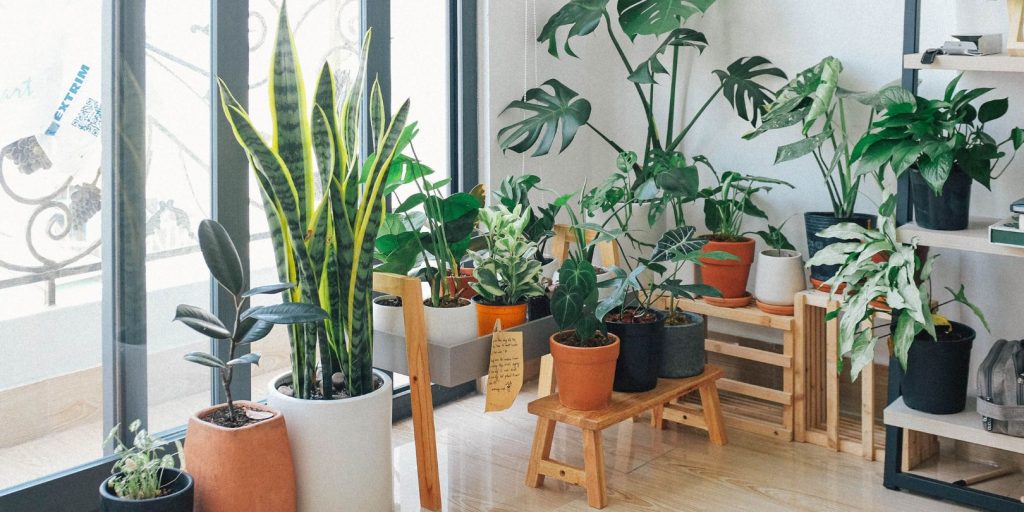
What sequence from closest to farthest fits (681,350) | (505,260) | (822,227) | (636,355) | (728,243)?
(505,260) → (636,355) → (681,350) → (822,227) → (728,243)

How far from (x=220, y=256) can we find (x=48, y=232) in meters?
0.45

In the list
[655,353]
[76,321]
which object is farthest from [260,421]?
[655,353]

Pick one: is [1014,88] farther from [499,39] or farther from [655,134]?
[499,39]

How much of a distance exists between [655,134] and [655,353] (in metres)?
0.83

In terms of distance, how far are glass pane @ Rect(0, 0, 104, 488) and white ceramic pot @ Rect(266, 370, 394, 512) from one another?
48 centimetres

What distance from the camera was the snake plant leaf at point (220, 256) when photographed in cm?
213

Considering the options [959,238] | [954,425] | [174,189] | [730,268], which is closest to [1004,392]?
[954,425]

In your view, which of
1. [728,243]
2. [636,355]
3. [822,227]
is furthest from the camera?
[728,243]

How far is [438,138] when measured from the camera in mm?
3227

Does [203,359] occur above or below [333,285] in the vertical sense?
below

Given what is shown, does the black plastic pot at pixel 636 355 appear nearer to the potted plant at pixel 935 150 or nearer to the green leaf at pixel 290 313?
the potted plant at pixel 935 150

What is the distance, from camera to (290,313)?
2.10 m

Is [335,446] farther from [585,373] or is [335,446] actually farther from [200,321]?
[585,373]

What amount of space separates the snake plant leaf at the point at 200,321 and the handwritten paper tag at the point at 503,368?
67 centimetres
